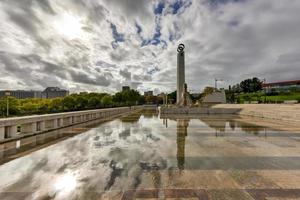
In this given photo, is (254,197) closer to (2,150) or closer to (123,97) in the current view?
(2,150)

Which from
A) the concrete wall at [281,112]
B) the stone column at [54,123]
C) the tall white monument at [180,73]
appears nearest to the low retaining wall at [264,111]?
the concrete wall at [281,112]

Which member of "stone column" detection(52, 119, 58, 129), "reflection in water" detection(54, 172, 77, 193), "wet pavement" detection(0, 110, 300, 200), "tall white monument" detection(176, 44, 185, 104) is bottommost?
"reflection in water" detection(54, 172, 77, 193)

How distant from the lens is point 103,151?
24.0 feet

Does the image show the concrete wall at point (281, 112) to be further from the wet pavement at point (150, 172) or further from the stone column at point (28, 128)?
the stone column at point (28, 128)

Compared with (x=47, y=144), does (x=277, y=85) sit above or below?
above

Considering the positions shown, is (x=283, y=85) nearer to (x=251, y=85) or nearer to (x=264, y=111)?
(x=251, y=85)

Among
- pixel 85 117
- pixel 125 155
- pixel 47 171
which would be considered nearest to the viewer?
pixel 47 171

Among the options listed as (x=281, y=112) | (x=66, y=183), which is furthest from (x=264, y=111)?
(x=66, y=183)

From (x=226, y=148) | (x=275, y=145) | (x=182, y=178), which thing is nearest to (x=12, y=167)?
(x=182, y=178)

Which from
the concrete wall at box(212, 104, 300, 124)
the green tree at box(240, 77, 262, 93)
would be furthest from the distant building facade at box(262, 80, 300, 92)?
the concrete wall at box(212, 104, 300, 124)

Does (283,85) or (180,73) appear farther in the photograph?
(283,85)

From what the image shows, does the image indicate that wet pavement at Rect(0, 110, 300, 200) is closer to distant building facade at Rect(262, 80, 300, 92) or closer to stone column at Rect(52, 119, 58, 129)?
stone column at Rect(52, 119, 58, 129)

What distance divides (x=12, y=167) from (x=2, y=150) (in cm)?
253

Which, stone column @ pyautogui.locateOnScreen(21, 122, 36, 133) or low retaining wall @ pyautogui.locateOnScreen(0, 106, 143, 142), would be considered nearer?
low retaining wall @ pyautogui.locateOnScreen(0, 106, 143, 142)
